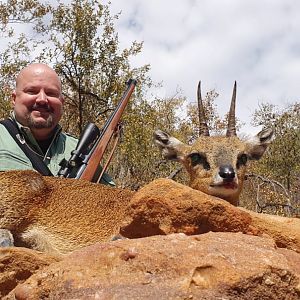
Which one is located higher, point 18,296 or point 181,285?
point 181,285

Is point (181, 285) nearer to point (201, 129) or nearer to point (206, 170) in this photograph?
point (206, 170)

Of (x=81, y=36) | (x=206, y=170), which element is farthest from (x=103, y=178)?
(x=81, y=36)

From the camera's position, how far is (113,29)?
21.2 m

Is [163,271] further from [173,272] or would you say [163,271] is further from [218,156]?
[218,156]

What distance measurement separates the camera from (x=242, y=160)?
695cm

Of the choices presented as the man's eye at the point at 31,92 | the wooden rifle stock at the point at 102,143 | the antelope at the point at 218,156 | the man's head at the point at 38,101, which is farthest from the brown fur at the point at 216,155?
the man's eye at the point at 31,92

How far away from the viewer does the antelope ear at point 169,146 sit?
793cm

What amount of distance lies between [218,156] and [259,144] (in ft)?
4.66

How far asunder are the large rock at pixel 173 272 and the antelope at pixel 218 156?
3.16 meters

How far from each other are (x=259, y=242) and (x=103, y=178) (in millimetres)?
4544

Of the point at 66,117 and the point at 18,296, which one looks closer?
the point at 18,296

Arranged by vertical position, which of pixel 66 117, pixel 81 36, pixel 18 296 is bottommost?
pixel 18 296

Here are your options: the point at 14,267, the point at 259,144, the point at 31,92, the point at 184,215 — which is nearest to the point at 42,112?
the point at 31,92

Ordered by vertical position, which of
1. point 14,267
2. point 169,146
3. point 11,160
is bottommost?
point 14,267
